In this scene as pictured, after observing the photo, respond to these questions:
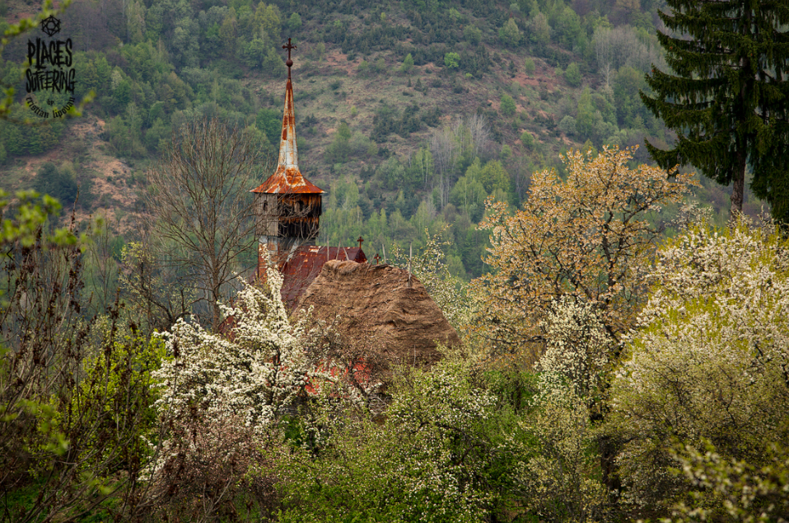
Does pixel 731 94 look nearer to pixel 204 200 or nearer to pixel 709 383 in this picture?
pixel 709 383

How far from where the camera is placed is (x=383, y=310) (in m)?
21.7

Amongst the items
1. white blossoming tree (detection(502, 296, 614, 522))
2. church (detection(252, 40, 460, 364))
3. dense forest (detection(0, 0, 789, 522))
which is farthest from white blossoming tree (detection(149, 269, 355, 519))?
white blossoming tree (detection(502, 296, 614, 522))

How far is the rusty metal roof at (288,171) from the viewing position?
41.5 metres

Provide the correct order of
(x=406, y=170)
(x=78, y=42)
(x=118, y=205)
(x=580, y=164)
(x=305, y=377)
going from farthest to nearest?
(x=78, y=42), (x=406, y=170), (x=118, y=205), (x=580, y=164), (x=305, y=377)

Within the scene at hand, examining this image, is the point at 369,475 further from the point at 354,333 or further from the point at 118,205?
the point at 118,205

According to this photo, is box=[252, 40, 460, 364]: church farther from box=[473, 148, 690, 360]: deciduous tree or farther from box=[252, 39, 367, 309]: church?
box=[252, 39, 367, 309]: church

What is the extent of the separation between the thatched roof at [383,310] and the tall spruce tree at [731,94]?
32.7 ft

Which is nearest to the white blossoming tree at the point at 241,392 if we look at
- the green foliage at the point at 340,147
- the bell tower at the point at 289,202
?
the bell tower at the point at 289,202

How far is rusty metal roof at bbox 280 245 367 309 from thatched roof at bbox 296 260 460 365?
12.1 metres

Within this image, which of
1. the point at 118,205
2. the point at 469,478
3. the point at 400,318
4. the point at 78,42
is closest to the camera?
the point at 469,478

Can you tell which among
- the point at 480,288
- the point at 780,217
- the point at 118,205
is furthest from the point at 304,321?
the point at 118,205

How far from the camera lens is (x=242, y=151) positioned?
3412 centimetres

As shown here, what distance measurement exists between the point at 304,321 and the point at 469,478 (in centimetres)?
622

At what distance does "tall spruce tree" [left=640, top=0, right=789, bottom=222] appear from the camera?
2302 centimetres
